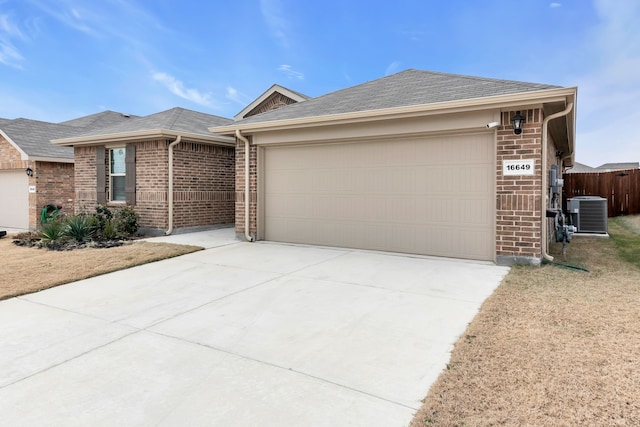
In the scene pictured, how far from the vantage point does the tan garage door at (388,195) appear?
22.4ft

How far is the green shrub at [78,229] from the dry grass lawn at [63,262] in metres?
0.84

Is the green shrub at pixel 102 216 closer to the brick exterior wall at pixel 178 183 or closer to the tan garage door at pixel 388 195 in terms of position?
the brick exterior wall at pixel 178 183

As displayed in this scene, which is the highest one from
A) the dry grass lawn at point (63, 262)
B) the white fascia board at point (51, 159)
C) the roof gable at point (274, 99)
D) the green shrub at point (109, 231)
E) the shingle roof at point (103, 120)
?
the roof gable at point (274, 99)

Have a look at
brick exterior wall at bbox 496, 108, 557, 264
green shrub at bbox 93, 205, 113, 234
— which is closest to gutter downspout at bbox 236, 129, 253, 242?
green shrub at bbox 93, 205, 113, 234

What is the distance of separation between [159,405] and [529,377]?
2.50 m

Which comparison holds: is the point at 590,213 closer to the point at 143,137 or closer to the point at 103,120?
the point at 143,137

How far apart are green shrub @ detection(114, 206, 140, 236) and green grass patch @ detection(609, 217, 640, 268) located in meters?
11.1

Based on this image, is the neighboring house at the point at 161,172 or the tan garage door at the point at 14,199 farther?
the tan garage door at the point at 14,199

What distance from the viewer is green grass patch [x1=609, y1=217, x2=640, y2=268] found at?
24.2 ft

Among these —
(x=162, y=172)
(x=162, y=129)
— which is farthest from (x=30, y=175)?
(x=162, y=129)

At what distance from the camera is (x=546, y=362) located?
2.91 metres

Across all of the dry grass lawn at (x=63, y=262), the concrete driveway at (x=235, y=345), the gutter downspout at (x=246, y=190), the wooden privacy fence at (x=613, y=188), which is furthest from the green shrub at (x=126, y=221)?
the wooden privacy fence at (x=613, y=188)

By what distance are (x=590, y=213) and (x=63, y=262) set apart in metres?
13.1

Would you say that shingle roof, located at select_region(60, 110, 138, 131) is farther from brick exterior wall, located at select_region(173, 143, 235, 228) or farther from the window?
brick exterior wall, located at select_region(173, 143, 235, 228)
